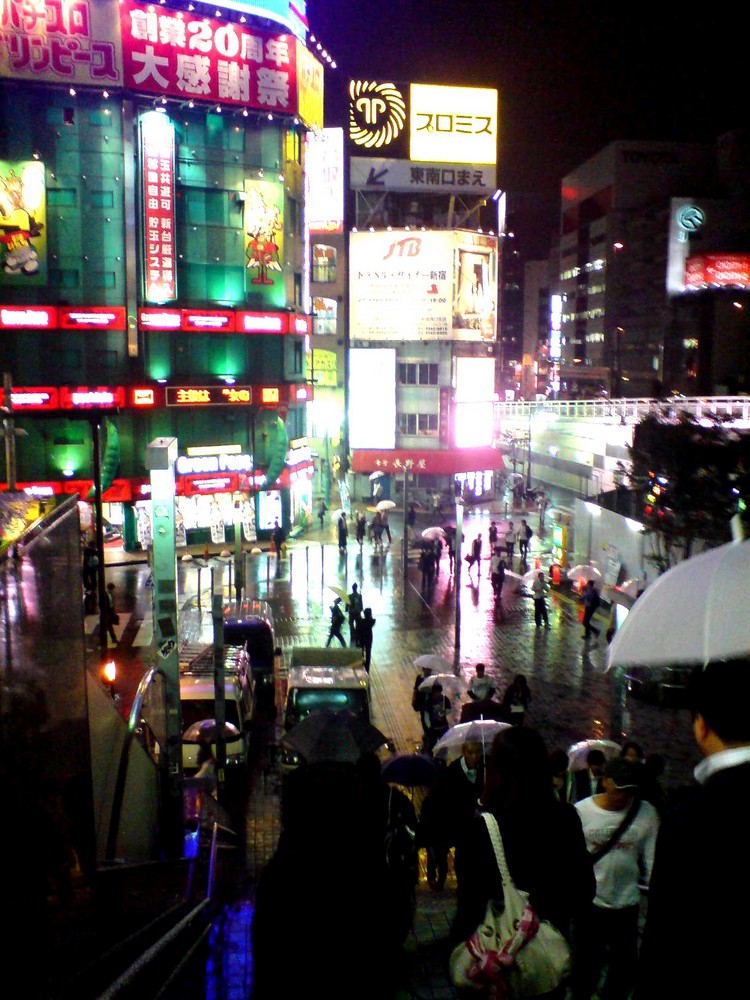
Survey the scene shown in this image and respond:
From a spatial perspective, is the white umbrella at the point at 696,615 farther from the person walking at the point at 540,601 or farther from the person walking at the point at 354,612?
the person walking at the point at 540,601

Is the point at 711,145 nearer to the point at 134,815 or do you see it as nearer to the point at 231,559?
the point at 231,559

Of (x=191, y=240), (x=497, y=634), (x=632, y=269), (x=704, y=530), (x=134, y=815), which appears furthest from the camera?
(x=632, y=269)

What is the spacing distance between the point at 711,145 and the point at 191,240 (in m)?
81.3

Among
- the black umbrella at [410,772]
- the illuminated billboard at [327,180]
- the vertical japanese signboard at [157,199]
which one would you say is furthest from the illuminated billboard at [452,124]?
the black umbrella at [410,772]

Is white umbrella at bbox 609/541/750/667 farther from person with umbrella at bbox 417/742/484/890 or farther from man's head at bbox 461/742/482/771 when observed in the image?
man's head at bbox 461/742/482/771

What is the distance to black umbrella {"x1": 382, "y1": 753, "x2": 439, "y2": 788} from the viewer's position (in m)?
9.48

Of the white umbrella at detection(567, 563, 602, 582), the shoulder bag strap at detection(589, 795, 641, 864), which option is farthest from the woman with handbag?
the white umbrella at detection(567, 563, 602, 582)

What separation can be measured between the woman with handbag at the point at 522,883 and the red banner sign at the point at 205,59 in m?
33.6

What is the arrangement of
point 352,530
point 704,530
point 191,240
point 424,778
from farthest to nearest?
point 352,530, point 191,240, point 704,530, point 424,778

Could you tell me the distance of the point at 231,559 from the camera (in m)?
31.3

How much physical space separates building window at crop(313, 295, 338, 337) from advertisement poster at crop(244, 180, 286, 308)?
18.3m

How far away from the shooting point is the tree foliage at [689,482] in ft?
60.3

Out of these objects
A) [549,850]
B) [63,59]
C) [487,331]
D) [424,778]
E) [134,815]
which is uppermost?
[63,59]

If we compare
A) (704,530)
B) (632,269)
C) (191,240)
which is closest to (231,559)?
(191,240)
